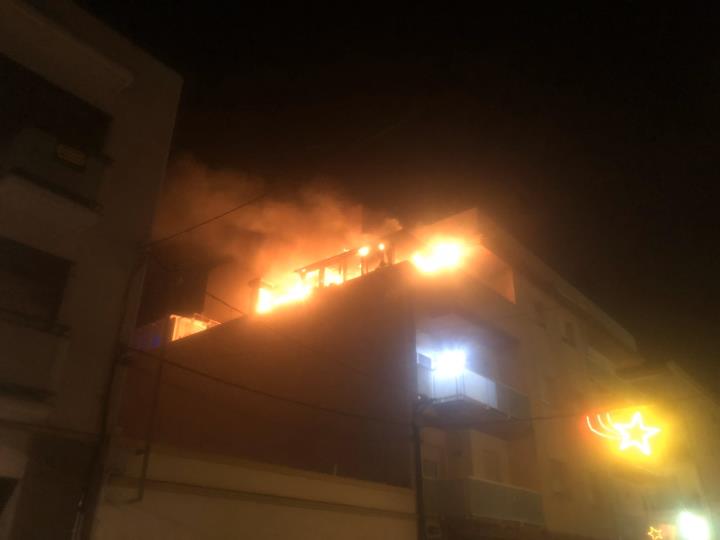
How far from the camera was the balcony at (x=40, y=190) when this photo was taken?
9.30 meters

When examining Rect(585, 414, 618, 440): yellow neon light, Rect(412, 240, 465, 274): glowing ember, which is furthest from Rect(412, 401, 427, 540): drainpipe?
Rect(585, 414, 618, 440): yellow neon light

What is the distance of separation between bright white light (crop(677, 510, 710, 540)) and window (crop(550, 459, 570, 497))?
11546mm

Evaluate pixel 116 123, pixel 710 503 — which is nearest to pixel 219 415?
pixel 116 123

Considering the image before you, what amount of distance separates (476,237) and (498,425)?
6.41 meters

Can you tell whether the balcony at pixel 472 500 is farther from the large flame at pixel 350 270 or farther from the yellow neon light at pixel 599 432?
the large flame at pixel 350 270

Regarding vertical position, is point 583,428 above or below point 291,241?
below

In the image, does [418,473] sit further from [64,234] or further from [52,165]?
[52,165]

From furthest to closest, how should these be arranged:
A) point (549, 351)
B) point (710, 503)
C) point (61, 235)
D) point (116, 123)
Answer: point (710, 503) → point (549, 351) → point (116, 123) → point (61, 235)

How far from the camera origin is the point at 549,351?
21.8 m

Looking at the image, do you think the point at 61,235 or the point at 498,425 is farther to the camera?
the point at 498,425

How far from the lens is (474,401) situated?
15586 mm

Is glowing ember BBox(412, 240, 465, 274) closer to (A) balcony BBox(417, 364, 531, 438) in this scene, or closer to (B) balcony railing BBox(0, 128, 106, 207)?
(A) balcony BBox(417, 364, 531, 438)

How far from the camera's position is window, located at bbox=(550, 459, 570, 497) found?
60.2 feet

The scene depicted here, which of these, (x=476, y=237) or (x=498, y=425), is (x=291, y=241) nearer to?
(x=476, y=237)
